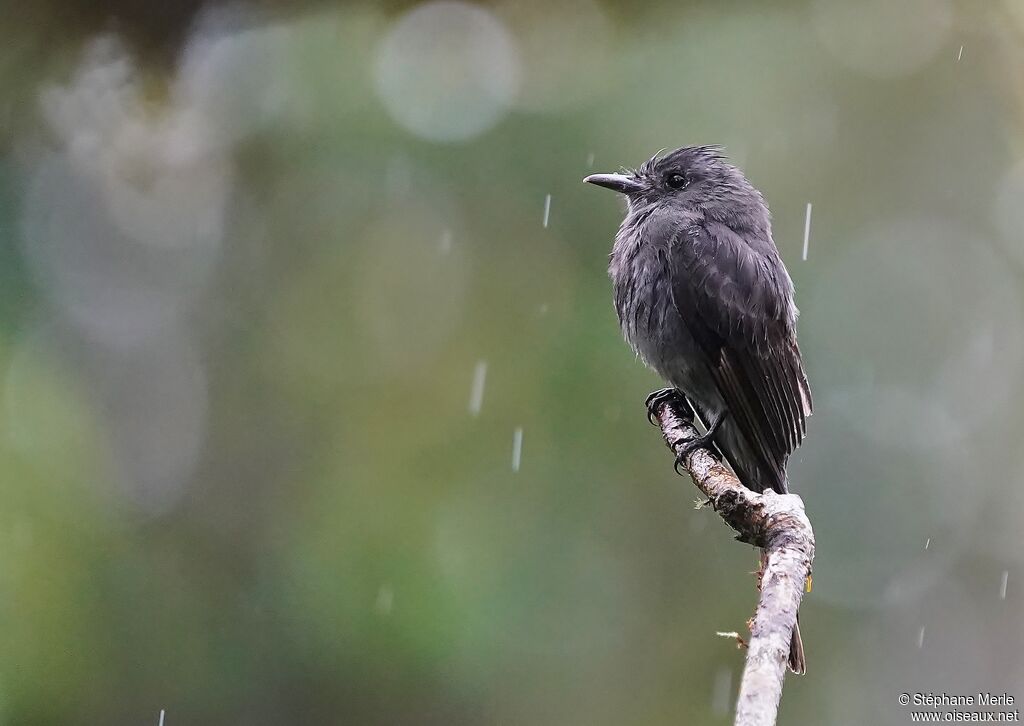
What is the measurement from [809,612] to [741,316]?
407cm

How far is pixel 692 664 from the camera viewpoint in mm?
7156

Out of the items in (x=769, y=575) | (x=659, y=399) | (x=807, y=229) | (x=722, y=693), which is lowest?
(x=769, y=575)

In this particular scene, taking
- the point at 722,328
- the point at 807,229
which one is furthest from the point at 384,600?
the point at 807,229

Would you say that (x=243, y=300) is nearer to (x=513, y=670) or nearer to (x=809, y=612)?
(x=513, y=670)

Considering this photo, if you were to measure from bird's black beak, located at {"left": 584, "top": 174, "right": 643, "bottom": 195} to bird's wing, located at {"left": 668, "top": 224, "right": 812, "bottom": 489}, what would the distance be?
47 cm

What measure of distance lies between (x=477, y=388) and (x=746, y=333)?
2939 mm

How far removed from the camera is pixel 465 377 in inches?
280

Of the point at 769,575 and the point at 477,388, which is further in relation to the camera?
the point at 477,388

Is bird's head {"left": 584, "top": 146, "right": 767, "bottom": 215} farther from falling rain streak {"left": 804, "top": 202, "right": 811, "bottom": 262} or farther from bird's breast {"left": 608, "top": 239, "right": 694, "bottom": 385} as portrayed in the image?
falling rain streak {"left": 804, "top": 202, "right": 811, "bottom": 262}

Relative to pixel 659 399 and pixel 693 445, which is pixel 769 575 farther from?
pixel 659 399

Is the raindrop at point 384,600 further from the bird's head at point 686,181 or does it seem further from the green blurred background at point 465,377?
the bird's head at point 686,181

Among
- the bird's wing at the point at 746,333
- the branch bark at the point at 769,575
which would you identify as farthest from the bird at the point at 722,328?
the branch bark at the point at 769,575

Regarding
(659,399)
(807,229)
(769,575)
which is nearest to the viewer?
(769,575)

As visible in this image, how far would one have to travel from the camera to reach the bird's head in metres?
4.75
